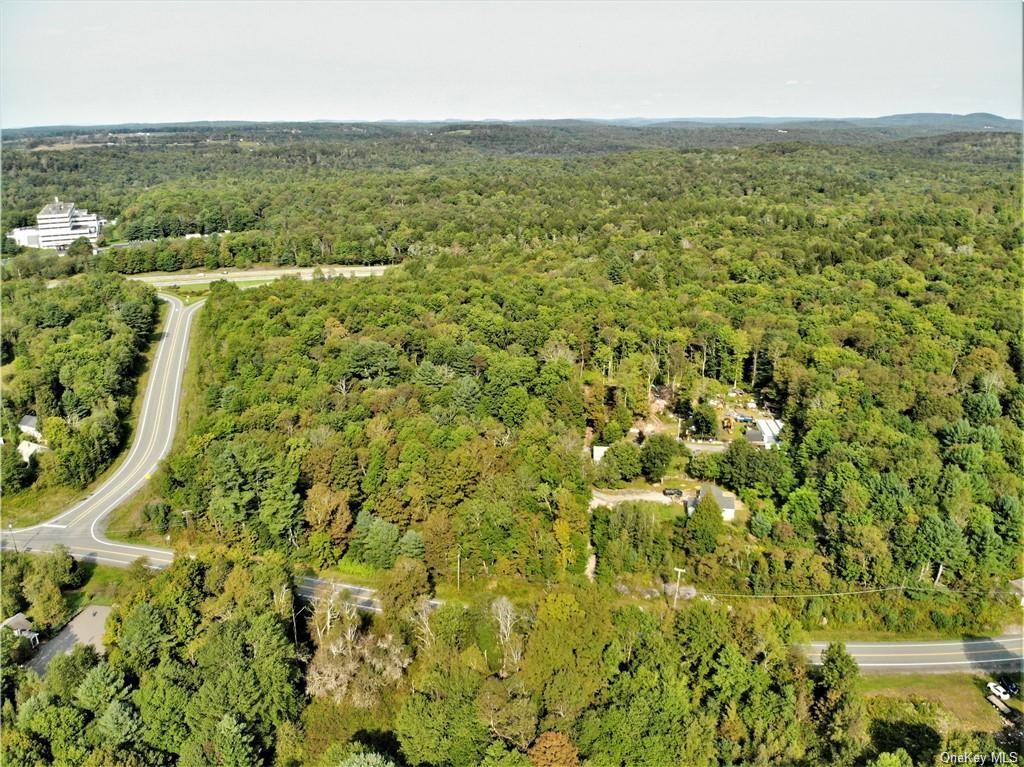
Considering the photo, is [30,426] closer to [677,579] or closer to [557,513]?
[557,513]

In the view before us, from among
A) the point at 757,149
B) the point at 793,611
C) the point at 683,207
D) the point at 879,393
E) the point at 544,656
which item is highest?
A: the point at 757,149

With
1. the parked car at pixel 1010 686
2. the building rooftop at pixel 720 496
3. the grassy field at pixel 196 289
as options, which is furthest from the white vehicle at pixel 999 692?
the grassy field at pixel 196 289

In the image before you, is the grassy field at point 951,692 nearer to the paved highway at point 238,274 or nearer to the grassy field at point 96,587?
the grassy field at point 96,587

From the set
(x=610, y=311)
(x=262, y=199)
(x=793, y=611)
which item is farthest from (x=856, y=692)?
(x=262, y=199)

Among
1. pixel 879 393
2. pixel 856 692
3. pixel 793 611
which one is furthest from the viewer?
pixel 879 393

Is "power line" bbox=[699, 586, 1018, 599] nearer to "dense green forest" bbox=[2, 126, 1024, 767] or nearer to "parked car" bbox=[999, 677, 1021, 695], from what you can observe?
"dense green forest" bbox=[2, 126, 1024, 767]

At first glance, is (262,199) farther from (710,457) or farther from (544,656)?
(544,656)
